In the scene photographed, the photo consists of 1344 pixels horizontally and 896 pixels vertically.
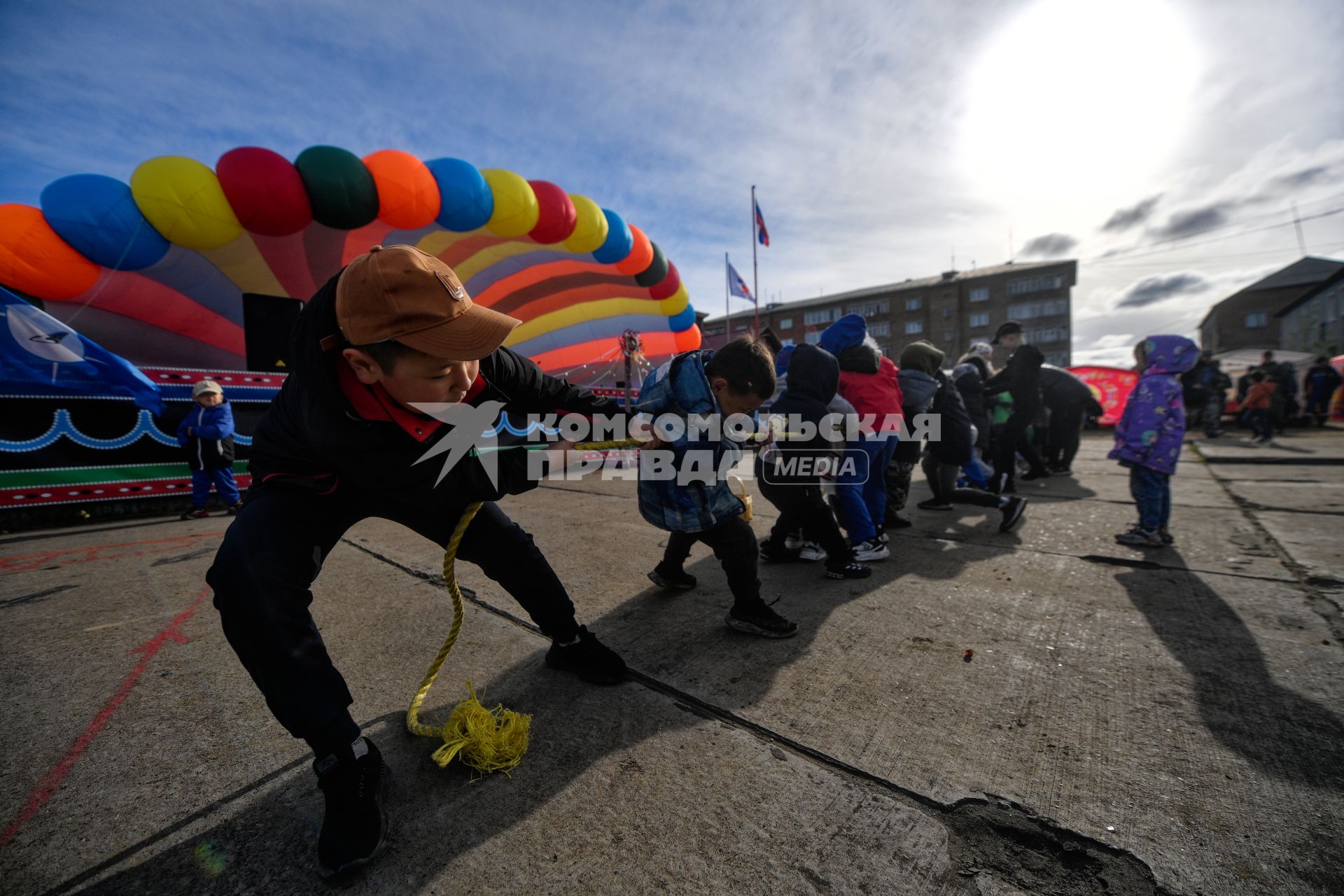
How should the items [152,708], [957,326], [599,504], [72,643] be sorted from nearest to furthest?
[152,708]
[72,643]
[599,504]
[957,326]

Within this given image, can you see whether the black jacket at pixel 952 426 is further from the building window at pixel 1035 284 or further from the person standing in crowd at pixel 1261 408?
the building window at pixel 1035 284

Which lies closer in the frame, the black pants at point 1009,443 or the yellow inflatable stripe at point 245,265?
the black pants at point 1009,443

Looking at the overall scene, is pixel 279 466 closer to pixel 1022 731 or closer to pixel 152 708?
pixel 152 708

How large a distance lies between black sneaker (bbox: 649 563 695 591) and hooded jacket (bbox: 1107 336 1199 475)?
2883 mm

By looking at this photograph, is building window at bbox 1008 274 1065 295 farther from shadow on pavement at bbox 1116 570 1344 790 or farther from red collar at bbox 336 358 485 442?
red collar at bbox 336 358 485 442

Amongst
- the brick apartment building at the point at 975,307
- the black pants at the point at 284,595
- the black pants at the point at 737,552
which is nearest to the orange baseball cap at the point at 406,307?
the black pants at the point at 284,595

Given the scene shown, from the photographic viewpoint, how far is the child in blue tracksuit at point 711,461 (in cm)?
221

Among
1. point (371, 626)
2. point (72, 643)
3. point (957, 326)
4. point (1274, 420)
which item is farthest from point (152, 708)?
point (957, 326)

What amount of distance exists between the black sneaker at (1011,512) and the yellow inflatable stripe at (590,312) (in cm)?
860

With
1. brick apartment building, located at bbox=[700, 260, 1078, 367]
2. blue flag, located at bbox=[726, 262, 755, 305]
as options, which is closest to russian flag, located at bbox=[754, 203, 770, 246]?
blue flag, located at bbox=[726, 262, 755, 305]

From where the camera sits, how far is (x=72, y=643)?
239cm

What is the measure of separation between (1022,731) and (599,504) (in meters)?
4.28

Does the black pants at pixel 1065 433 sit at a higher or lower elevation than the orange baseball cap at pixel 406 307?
lower

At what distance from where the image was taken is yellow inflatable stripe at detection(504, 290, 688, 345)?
10.7 m
